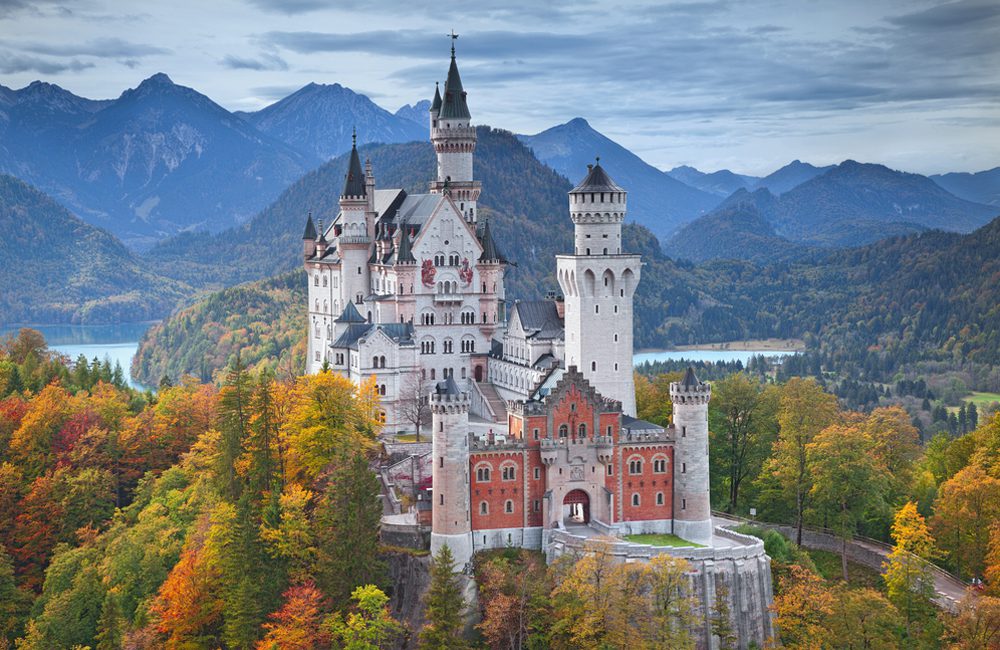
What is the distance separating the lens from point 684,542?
65062 millimetres

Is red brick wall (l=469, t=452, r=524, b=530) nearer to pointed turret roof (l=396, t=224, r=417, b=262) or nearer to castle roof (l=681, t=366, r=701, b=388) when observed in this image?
castle roof (l=681, t=366, r=701, b=388)

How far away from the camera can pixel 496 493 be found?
65.4 metres

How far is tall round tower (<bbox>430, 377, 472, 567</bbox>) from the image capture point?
6353 cm

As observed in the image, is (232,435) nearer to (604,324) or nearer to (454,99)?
(604,324)

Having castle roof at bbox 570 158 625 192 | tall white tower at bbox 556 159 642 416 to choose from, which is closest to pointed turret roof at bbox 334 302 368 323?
tall white tower at bbox 556 159 642 416

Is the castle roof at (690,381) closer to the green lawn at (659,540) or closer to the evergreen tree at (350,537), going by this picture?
the green lawn at (659,540)

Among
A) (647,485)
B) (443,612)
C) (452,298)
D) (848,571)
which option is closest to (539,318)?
(452,298)

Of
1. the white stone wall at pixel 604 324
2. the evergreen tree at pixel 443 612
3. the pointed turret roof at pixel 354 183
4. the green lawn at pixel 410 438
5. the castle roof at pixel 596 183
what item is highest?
the pointed turret roof at pixel 354 183

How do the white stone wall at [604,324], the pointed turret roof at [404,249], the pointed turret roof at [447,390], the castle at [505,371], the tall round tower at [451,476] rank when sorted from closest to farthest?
the tall round tower at [451,476]
the pointed turret roof at [447,390]
the castle at [505,371]
the white stone wall at [604,324]
the pointed turret roof at [404,249]

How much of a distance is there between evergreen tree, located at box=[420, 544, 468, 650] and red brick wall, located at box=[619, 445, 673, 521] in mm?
11510

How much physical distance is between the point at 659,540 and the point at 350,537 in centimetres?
1643

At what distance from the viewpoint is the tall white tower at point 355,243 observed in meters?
94.8

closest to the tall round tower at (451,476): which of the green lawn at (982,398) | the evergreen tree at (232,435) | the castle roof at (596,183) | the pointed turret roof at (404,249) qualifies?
the evergreen tree at (232,435)

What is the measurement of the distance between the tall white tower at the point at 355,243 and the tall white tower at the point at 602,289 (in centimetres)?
2313
